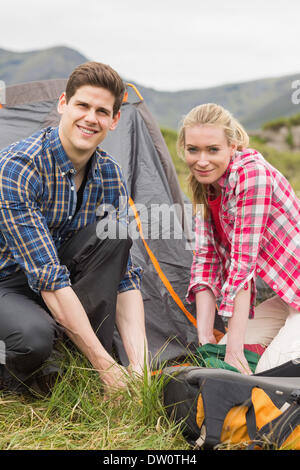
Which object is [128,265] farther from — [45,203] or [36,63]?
[36,63]

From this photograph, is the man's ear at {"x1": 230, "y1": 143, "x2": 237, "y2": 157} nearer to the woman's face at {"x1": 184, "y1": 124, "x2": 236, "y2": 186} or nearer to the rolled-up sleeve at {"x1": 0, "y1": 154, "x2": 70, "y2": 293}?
the woman's face at {"x1": 184, "y1": 124, "x2": 236, "y2": 186}

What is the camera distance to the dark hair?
7.62 ft

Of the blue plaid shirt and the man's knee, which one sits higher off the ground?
the blue plaid shirt

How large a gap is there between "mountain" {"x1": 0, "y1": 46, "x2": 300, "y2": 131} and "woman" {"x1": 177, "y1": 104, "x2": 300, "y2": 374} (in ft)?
453

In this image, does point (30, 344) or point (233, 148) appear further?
point (233, 148)

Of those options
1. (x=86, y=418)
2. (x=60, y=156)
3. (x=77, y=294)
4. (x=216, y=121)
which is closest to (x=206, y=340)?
(x=77, y=294)

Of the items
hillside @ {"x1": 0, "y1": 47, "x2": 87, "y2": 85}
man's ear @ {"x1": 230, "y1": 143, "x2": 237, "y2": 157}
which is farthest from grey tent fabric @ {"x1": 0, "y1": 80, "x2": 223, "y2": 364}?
hillside @ {"x1": 0, "y1": 47, "x2": 87, "y2": 85}

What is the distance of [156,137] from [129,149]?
26 cm

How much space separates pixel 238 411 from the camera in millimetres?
1775

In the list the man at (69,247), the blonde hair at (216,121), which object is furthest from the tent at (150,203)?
the blonde hair at (216,121)

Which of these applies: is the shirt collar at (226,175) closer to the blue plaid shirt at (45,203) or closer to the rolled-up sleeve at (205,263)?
the rolled-up sleeve at (205,263)

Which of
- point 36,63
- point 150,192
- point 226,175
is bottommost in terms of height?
point 150,192

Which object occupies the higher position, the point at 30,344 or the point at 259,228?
the point at 259,228

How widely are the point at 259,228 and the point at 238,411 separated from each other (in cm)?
100
